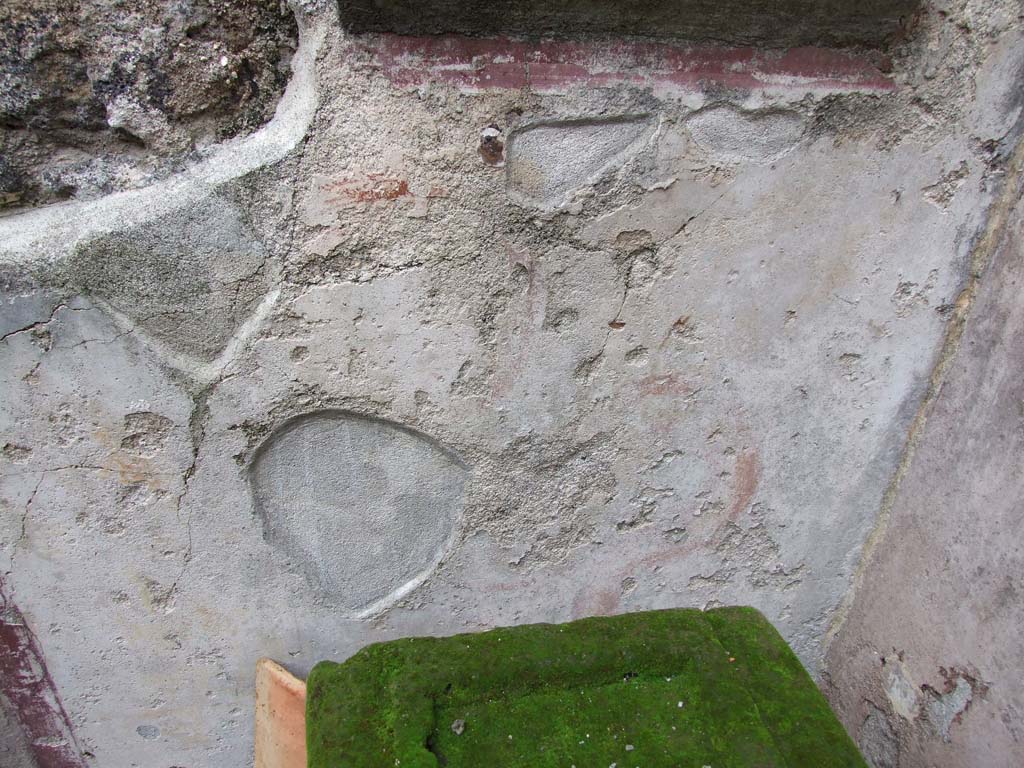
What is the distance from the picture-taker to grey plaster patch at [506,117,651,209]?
4.04 ft

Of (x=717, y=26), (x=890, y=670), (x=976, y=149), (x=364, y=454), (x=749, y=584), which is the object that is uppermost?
(x=717, y=26)

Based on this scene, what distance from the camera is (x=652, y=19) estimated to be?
3.73ft

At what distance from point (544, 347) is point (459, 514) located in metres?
0.45

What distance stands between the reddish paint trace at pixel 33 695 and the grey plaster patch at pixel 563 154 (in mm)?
1366

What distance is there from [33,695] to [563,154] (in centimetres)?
170

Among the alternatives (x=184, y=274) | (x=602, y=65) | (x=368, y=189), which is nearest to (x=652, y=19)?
(x=602, y=65)

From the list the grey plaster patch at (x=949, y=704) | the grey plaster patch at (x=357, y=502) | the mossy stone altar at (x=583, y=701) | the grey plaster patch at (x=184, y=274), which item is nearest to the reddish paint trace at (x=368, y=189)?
the grey plaster patch at (x=184, y=274)

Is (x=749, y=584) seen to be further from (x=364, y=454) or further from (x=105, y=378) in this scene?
(x=105, y=378)

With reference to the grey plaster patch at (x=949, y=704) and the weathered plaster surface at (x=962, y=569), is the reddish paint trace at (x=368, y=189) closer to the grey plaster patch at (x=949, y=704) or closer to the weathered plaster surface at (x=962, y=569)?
the weathered plaster surface at (x=962, y=569)

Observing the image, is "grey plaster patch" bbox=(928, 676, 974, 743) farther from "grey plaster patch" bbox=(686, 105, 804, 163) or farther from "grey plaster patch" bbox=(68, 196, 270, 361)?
"grey plaster patch" bbox=(68, 196, 270, 361)

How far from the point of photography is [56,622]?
1523mm

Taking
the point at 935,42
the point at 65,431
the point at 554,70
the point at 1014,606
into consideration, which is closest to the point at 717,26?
the point at 554,70

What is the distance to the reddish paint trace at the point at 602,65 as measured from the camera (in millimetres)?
1141

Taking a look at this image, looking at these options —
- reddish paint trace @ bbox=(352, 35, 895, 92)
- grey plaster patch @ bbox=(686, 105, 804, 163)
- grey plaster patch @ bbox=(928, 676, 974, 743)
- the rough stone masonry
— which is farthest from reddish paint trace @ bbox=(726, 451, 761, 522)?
reddish paint trace @ bbox=(352, 35, 895, 92)
